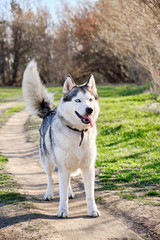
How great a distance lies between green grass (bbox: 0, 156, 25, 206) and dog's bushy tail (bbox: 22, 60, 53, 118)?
1.34 meters

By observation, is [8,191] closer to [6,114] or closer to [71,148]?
[71,148]

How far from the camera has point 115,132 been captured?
1014 cm

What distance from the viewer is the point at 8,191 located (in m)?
5.17

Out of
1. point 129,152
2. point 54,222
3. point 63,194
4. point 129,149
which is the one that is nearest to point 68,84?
point 63,194

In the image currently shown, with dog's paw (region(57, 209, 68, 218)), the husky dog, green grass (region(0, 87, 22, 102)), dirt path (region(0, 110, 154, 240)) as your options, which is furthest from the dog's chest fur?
green grass (region(0, 87, 22, 102))

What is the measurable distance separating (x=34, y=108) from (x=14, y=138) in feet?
16.2

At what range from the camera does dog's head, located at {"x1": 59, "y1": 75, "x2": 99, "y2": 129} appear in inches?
164

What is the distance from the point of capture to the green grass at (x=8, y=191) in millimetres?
4785

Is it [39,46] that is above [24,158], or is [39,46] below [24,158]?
above

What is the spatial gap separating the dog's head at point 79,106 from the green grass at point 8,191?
59.6 inches

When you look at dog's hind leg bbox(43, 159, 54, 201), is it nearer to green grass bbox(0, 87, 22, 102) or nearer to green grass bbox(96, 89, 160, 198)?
green grass bbox(96, 89, 160, 198)

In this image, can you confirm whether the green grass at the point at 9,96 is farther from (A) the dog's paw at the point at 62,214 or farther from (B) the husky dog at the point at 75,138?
(A) the dog's paw at the point at 62,214

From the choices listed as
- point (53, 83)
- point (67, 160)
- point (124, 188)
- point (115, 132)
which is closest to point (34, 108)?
point (67, 160)

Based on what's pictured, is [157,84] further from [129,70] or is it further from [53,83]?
[53,83]
